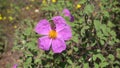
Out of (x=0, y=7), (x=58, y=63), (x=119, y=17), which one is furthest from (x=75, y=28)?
(x=0, y=7)

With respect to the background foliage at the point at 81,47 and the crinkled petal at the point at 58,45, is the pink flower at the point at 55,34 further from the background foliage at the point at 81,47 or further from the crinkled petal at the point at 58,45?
the background foliage at the point at 81,47

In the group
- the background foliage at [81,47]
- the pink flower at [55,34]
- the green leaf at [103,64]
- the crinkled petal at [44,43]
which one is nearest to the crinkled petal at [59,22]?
the pink flower at [55,34]

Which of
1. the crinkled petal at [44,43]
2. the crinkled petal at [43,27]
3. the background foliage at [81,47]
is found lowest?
the background foliage at [81,47]

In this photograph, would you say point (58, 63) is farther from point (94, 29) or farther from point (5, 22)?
point (5, 22)

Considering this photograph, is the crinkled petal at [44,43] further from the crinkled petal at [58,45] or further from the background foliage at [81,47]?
the background foliage at [81,47]

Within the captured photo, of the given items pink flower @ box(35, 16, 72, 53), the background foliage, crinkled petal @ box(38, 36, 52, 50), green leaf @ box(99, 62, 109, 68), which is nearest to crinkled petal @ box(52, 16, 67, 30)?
pink flower @ box(35, 16, 72, 53)

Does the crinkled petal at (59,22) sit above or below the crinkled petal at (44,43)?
above

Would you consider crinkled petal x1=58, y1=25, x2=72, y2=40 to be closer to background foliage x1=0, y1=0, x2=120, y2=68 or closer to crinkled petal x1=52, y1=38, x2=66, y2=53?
crinkled petal x1=52, y1=38, x2=66, y2=53

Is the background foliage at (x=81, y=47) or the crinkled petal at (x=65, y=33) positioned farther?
the background foliage at (x=81, y=47)
